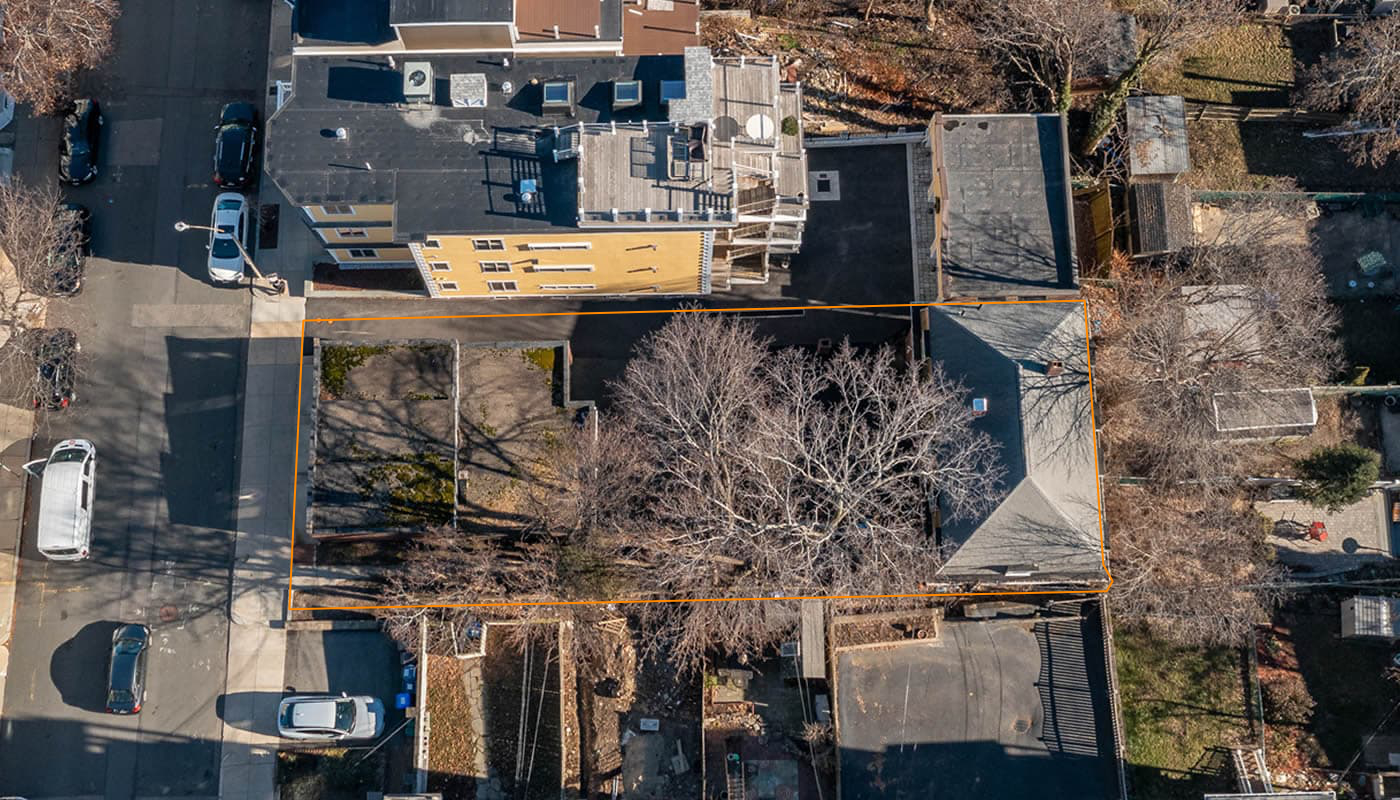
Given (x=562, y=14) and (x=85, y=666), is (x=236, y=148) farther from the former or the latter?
(x=85, y=666)

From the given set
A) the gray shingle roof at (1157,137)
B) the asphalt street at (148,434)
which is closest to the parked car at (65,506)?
the asphalt street at (148,434)


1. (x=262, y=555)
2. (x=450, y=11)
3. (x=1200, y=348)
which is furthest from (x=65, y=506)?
(x=1200, y=348)

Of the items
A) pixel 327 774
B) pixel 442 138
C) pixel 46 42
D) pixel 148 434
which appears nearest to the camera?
pixel 442 138

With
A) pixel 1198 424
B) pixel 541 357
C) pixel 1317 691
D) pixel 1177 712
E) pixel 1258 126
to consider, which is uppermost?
pixel 1258 126

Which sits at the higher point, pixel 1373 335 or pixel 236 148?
pixel 236 148

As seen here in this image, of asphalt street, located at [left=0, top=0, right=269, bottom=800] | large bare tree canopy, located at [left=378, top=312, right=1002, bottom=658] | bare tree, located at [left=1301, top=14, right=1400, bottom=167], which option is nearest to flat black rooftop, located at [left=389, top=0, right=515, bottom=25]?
asphalt street, located at [left=0, top=0, right=269, bottom=800]
